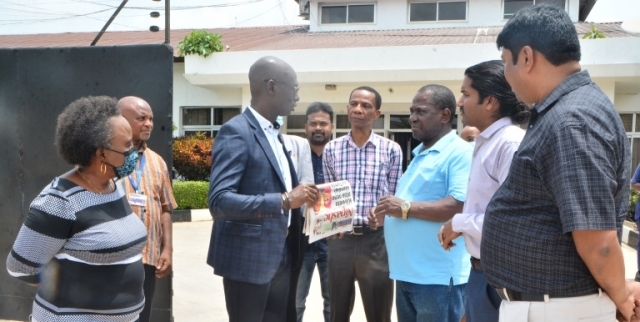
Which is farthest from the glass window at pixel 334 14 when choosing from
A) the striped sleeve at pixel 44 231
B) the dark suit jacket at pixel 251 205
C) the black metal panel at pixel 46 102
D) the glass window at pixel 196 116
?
the striped sleeve at pixel 44 231

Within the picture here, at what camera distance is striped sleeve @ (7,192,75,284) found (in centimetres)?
213

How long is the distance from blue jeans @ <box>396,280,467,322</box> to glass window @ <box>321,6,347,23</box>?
15.7 meters

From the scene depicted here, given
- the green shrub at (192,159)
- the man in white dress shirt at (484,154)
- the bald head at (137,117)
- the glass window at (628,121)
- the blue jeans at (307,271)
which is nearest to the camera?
the man in white dress shirt at (484,154)

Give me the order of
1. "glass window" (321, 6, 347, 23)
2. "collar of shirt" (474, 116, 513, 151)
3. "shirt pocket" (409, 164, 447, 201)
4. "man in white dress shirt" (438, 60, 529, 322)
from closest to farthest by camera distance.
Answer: "man in white dress shirt" (438, 60, 529, 322) < "collar of shirt" (474, 116, 513, 151) < "shirt pocket" (409, 164, 447, 201) < "glass window" (321, 6, 347, 23)

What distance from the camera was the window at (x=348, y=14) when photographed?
17.8 m

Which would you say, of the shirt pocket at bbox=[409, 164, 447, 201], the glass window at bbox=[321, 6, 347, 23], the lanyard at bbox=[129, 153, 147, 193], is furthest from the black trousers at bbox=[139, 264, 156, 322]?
the glass window at bbox=[321, 6, 347, 23]

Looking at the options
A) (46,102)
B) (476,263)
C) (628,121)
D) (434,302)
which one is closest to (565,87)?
(476,263)

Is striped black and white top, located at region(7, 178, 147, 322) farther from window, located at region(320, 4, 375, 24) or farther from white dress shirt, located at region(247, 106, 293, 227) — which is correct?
window, located at region(320, 4, 375, 24)

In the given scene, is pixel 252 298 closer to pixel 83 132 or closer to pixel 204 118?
pixel 83 132

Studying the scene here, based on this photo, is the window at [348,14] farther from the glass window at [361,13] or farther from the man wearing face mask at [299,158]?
the man wearing face mask at [299,158]

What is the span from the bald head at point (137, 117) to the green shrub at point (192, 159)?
1053 centimetres

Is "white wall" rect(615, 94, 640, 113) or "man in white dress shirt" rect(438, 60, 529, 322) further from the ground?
"white wall" rect(615, 94, 640, 113)

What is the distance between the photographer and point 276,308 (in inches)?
114

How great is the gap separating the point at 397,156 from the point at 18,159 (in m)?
2.79
